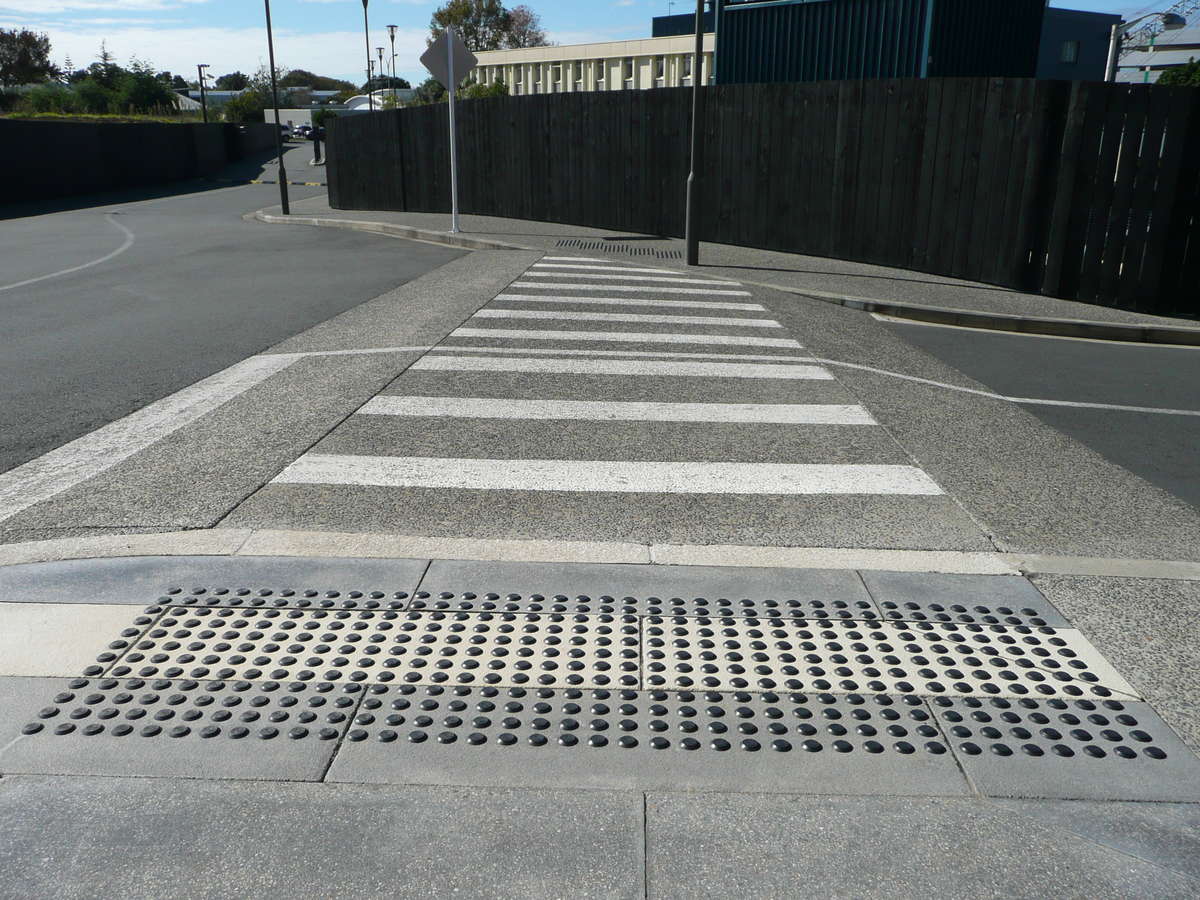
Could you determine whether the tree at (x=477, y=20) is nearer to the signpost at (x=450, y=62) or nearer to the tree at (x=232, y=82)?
the tree at (x=232, y=82)

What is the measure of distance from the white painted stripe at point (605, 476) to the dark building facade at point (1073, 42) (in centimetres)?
6670

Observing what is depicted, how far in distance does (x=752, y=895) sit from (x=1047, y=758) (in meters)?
1.21

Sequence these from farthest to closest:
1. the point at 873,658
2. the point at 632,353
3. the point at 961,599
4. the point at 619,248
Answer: the point at 619,248, the point at 632,353, the point at 961,599, the point at 873,658

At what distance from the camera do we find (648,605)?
4.27m

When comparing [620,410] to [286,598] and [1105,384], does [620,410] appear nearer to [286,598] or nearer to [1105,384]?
[286,598]

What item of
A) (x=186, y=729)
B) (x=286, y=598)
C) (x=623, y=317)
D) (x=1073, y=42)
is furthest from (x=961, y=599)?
(x=1073, y=42)

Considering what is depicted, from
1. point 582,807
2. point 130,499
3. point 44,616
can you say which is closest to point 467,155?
point 130,499

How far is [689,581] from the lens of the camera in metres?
4.52

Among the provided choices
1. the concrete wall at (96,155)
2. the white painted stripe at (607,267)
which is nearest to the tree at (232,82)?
the concrete wall at (96,155)

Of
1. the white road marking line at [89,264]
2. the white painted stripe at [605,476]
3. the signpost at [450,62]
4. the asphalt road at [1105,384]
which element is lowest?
the white road marking line at [89,264]

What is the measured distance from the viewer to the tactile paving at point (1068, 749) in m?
3.08

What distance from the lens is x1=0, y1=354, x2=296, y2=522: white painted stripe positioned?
18.9 feet

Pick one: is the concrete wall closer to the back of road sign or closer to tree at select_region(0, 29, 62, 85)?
the back of road sign

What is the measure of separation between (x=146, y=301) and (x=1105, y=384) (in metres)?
10.8
